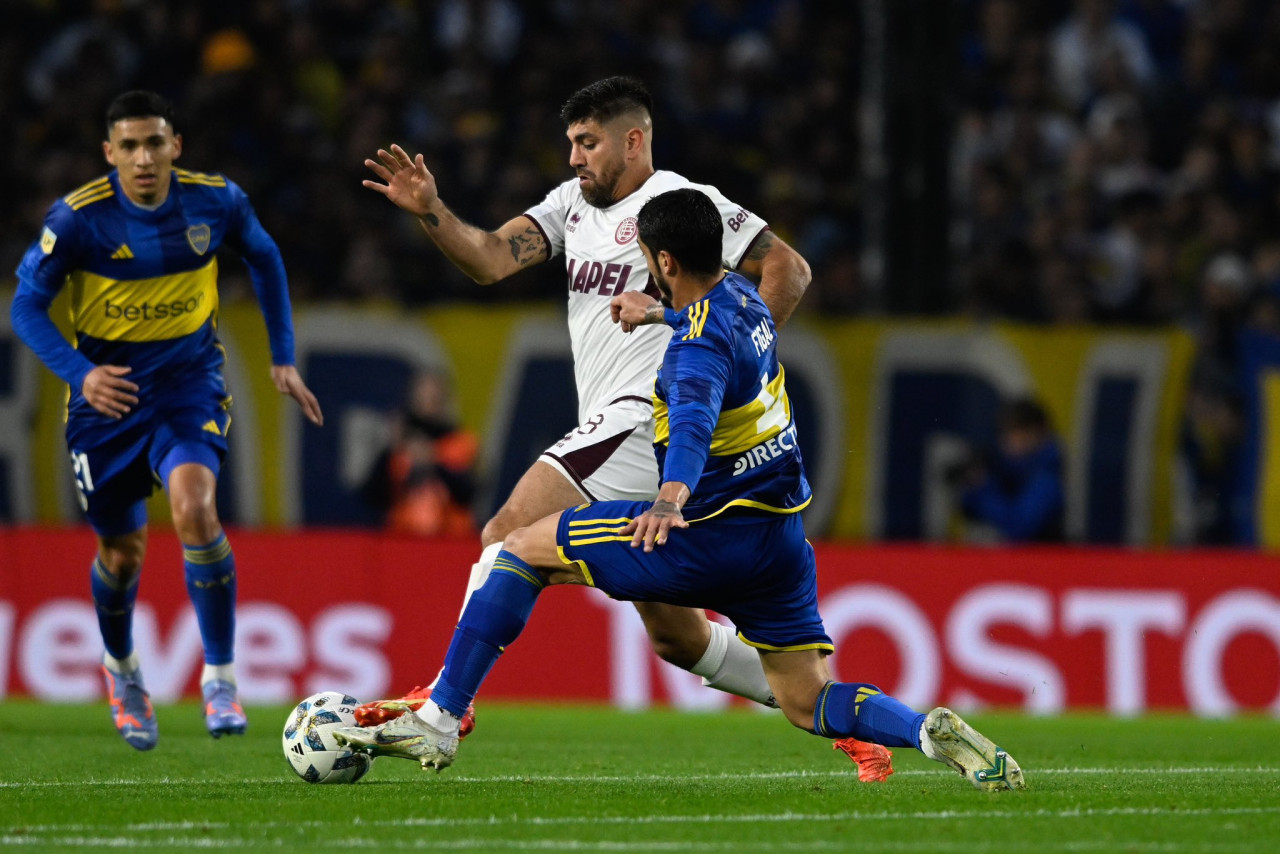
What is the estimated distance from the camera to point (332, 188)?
553 inches

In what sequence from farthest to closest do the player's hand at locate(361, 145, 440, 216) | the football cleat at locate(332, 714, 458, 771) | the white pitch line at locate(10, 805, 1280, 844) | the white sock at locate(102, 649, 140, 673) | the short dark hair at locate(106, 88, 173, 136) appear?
1. the white sock at locate(102, 649, 140, 673)
2. the short dark hair at locate(106, 88, 173, 136)
3. the player's hand at locate(361, 145, 440, 216)
4. the football cleat at locate(332, 714, 458, 771)
5. the white pitch line at locate(10, 805, 1280, 844)

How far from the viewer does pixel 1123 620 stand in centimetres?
1152

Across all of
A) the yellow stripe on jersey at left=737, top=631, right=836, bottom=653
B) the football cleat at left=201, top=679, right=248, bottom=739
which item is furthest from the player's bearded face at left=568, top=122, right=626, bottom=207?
the football cleat at left=201, top=679, right=248, bottom=739

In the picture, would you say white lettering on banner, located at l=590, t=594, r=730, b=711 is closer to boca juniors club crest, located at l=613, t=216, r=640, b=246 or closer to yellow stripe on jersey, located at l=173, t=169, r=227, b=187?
yellow stripe on jersey, located at l=173, t=169, r=227, b=187

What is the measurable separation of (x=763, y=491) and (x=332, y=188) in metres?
8.84

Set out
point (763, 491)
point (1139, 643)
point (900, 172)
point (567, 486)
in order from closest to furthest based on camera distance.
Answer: point (763, 491), point (567, 486), point (1139, 643), point (900, 172)

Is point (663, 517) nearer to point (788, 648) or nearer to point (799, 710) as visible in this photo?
point (788, 648)

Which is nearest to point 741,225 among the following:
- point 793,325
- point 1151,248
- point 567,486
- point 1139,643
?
point 567,486

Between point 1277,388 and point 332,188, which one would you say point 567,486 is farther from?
point 332,188

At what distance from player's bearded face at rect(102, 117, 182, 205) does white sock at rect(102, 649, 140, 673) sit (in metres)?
2.07

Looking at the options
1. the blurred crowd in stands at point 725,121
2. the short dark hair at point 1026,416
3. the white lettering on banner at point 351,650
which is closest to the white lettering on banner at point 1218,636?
the short dark hair at point 1026,416

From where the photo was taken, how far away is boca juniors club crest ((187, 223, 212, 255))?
8.10m

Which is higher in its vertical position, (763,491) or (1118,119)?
(1118,119)

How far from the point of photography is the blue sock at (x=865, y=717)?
234 inches
